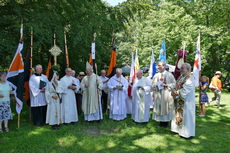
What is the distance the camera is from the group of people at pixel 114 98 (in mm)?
5039

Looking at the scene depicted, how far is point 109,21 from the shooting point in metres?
8.96

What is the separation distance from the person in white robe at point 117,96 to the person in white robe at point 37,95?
8.40ft

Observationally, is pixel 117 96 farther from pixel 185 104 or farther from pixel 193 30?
pixel 193 30

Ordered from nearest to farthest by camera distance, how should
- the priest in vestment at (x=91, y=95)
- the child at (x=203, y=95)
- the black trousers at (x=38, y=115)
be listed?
the black trousers at (x=38, y=115) → the priest in vestment at (x=91, y=95) → the child at (x=203, y=95)

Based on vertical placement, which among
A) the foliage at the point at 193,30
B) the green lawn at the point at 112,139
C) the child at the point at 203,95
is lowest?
the green lawn at the point at 112,139

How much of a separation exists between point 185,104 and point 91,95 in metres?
3.29

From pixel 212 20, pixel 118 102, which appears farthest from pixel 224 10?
pixel 118 102

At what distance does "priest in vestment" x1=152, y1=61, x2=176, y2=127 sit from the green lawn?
1.70 feet

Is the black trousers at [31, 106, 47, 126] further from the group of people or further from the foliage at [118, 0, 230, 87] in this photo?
the foliage at [118, 0, 230, 87]

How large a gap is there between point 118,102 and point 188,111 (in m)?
2.80

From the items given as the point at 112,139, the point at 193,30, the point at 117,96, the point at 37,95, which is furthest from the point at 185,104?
the point at 193,30

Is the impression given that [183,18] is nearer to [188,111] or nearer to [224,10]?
[224,10]

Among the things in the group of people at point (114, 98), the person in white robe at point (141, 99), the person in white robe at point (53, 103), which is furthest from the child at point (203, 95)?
the person in white robe at point (53, 103)

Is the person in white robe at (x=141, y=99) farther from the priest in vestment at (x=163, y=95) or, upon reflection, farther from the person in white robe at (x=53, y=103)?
the person in white robe at (x=53, y=103)
